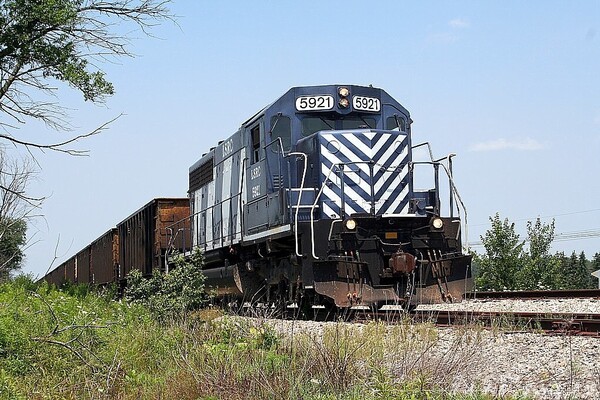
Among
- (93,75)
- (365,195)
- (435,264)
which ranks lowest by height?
(435,264)

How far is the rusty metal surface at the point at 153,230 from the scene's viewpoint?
18969 millimetres

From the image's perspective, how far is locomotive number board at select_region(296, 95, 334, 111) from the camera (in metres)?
12.3

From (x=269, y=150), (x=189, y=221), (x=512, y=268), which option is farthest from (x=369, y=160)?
→ (x=512, y=268)

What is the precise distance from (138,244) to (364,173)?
1098 cm

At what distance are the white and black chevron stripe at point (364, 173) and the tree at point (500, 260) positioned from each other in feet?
40.3

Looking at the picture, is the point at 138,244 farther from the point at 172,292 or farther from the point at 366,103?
the point at 366,103

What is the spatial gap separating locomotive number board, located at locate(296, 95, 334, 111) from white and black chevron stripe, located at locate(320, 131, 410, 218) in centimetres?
61

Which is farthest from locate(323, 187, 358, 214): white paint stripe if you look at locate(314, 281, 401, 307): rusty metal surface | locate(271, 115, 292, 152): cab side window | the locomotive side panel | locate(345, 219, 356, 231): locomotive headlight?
the locomotive side panel

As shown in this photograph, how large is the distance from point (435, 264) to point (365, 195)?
1.47 meters

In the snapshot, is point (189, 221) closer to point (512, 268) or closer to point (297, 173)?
point (297, 173)

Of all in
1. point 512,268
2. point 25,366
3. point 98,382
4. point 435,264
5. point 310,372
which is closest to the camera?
point 310,372

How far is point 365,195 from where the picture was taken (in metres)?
11.8

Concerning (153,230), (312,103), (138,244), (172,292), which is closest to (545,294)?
(312,103)

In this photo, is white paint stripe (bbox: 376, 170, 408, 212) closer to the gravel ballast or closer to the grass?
the grass
